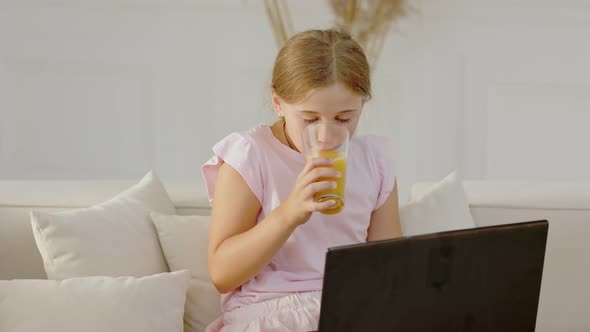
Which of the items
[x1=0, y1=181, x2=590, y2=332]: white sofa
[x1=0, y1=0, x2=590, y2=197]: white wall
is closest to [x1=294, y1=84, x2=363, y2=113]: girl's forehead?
[x1=0, y1=181, x2=590, y2=332]: white sofa

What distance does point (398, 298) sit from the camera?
4.17 ft

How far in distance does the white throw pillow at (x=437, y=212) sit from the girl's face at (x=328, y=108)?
53 centimetres

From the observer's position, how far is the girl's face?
1756 mm

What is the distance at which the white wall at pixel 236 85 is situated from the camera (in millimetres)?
3971

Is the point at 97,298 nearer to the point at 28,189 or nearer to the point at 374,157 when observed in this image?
the point at 28,189

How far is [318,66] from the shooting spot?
181 centimetres

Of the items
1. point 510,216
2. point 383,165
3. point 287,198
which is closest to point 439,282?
point 287,198

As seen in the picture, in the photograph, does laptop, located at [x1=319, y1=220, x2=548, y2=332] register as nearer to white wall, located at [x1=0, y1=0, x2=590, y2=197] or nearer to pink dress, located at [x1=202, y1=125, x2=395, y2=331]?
pink dress, located at [x1=202, y1=125, x2=395, y2=331]

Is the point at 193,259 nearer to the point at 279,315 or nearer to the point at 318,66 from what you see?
the point at 279,315

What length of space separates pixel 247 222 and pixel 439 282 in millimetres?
652

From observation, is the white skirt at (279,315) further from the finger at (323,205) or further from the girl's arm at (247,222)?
the finger at (323,205)

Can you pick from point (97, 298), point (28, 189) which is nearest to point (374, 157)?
point (97, 298)

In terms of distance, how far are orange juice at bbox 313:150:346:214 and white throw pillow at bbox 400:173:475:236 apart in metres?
0.69

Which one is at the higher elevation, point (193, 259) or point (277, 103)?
point (277, 103)
